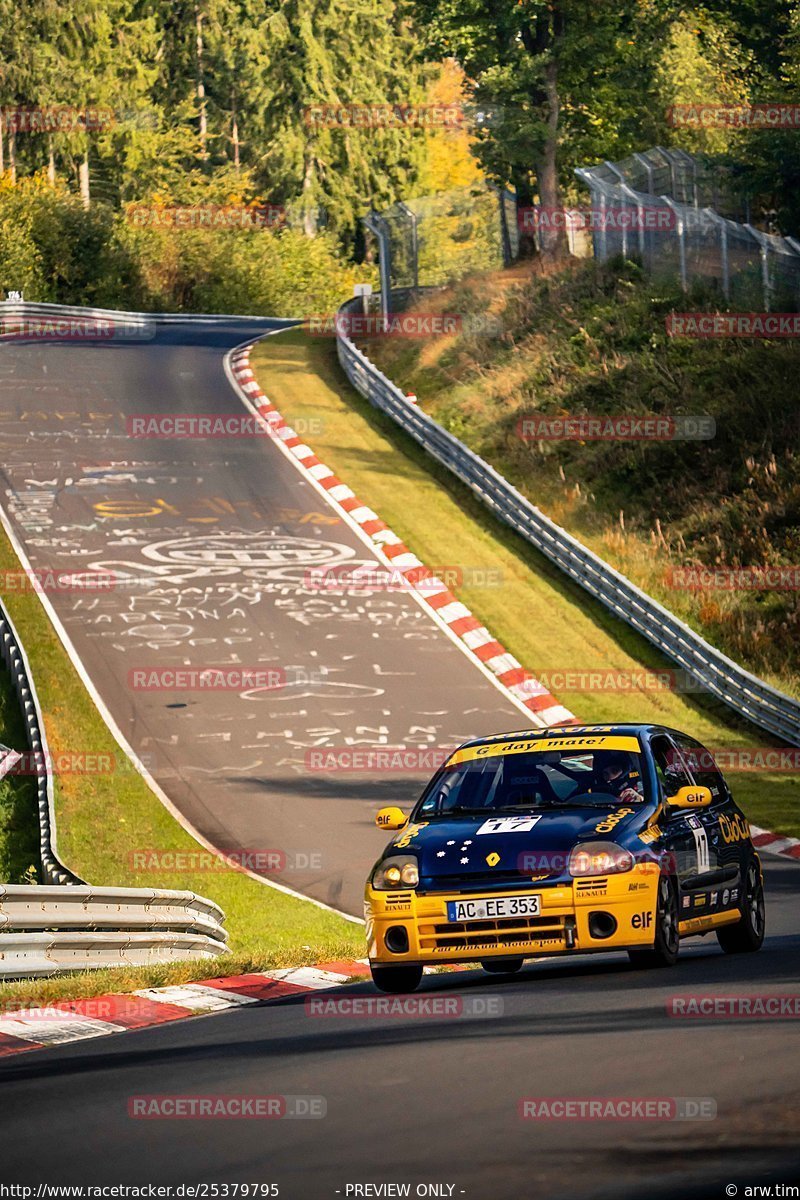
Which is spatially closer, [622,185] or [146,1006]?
[146,1006]

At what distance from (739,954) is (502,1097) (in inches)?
214

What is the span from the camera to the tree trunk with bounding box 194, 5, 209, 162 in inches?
3833

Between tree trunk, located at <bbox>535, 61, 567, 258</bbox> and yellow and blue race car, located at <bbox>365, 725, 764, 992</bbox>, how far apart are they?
38.6 meters

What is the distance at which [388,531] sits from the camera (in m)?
33.0

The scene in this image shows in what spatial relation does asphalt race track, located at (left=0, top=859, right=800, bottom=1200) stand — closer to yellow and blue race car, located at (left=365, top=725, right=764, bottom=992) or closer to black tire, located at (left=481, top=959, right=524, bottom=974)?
yellow and blue race car, located at (left=365, top=725, right=764, bottom=992)

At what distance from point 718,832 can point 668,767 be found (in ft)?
1.81

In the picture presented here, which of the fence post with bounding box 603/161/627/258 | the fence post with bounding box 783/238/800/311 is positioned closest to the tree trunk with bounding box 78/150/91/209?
the fence post with bounding box 603/161/627/258

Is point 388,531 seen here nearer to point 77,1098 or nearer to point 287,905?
point 287,905

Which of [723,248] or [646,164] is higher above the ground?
[646,164]

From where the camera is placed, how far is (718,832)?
12.2m

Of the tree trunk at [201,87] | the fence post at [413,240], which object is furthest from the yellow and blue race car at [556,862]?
the tree trunk at [201,87]

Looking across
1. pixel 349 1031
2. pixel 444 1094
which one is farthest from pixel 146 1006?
pixel 444 1094

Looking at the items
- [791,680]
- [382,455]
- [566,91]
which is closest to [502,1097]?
[791,680]

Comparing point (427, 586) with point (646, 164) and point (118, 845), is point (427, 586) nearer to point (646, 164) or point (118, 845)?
point (118, 845)
